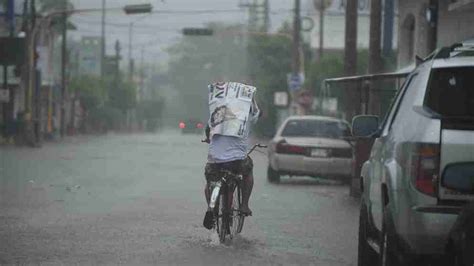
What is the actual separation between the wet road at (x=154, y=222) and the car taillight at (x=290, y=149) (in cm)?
68

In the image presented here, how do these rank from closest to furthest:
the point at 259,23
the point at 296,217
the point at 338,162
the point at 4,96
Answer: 1. the point at 296,217
2. the point at 338,162
3. the point at 4,96
4. the point at 259,23

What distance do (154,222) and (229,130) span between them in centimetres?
214

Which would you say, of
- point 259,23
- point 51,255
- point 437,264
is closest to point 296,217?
point 51,255

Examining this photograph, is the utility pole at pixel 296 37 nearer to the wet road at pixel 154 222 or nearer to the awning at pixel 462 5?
the awning at pixel 462 5

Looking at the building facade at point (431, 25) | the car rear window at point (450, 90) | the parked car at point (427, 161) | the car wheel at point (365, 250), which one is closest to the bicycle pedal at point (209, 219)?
the car wheel at point (365, 250)

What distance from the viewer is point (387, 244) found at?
24.2 feet

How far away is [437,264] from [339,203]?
10.3 metres

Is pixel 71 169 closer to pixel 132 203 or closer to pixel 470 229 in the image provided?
pixel 132 203

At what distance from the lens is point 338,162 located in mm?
21766

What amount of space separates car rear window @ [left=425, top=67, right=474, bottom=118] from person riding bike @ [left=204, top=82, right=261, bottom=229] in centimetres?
441

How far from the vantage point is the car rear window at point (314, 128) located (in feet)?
74.1

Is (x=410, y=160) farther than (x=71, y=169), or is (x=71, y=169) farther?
(x=71, y=169)

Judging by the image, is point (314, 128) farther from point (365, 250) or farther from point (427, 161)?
point (427, 161)

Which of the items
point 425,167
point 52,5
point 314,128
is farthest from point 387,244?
A: point 52,5
